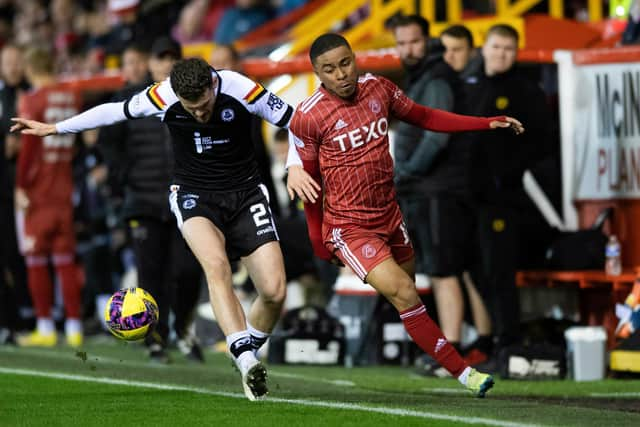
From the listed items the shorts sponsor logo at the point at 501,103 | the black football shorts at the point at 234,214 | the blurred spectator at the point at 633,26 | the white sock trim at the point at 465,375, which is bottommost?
the white sock trim at the point at 465,375

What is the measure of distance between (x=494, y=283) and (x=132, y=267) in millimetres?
6105

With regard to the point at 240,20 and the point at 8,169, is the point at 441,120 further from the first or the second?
the point at 240,20

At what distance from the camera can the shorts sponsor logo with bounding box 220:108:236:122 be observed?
942 cm

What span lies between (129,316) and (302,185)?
4.87 ft

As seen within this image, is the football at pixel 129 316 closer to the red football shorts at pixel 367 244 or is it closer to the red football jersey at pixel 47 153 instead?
the red football shorts at pixel 367 244

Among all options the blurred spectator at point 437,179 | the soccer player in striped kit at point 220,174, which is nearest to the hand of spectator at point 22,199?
the blurred spectator at point 437,179

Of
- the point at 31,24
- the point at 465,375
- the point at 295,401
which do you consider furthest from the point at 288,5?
the point at 295,401

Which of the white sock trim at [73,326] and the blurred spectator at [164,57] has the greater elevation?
the blurred spectator at [164,57]

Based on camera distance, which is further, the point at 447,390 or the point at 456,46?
the point at 456,46

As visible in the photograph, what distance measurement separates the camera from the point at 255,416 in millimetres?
8094

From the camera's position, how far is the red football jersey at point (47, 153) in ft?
48.4

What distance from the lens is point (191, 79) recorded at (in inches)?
357

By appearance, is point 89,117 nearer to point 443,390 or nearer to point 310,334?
point 443,390

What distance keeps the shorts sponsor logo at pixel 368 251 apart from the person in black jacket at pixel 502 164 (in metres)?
2.67
